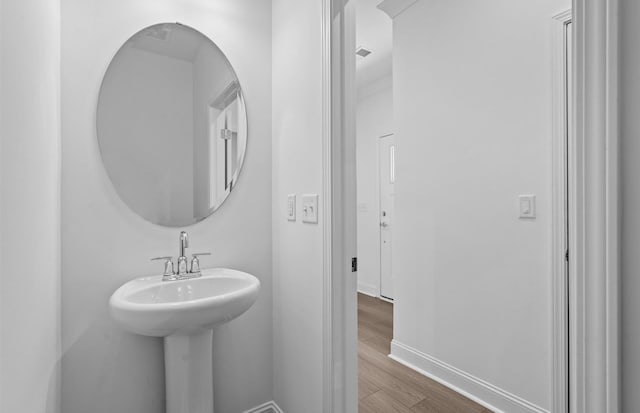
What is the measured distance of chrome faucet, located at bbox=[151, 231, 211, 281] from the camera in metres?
1.32

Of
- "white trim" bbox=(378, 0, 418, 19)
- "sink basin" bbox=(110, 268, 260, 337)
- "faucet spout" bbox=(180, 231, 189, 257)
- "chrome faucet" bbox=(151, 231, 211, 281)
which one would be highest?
"white trim" bbox=(378, 0, 418, 19)

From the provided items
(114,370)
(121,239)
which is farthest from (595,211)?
(114,370)

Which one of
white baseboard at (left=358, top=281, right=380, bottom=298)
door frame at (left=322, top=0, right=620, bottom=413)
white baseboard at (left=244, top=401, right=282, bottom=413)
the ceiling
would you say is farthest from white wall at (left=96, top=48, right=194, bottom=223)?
white baseboard at (left=358, top=281, right=380, bottom=298)

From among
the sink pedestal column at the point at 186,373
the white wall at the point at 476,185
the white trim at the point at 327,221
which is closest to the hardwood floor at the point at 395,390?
the white wall at the point at 476,185

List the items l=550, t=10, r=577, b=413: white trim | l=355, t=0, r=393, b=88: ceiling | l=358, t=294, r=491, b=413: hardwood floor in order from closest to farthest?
l=550, t=10, r=577, b=413: white trim < l=358, t=294, r=491, b=413: hardwood floor < l=355, t=0, r=393, b=88: ceiling

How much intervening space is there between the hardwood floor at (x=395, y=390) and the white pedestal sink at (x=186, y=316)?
1.02 m

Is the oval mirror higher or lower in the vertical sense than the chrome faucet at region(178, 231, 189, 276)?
higher

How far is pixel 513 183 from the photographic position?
1.70 m

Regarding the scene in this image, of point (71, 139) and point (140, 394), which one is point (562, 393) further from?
point (71, 139)

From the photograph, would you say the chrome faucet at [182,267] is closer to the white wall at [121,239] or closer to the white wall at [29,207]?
the white wall at [121,239]

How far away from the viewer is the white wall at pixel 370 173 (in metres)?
3.98

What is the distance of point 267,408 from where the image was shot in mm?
1625

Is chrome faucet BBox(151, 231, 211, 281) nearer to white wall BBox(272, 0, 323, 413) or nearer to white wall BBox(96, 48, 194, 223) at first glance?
A: white wall BBox(96, 48, 194, 223)

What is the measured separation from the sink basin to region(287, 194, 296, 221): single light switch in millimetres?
357
